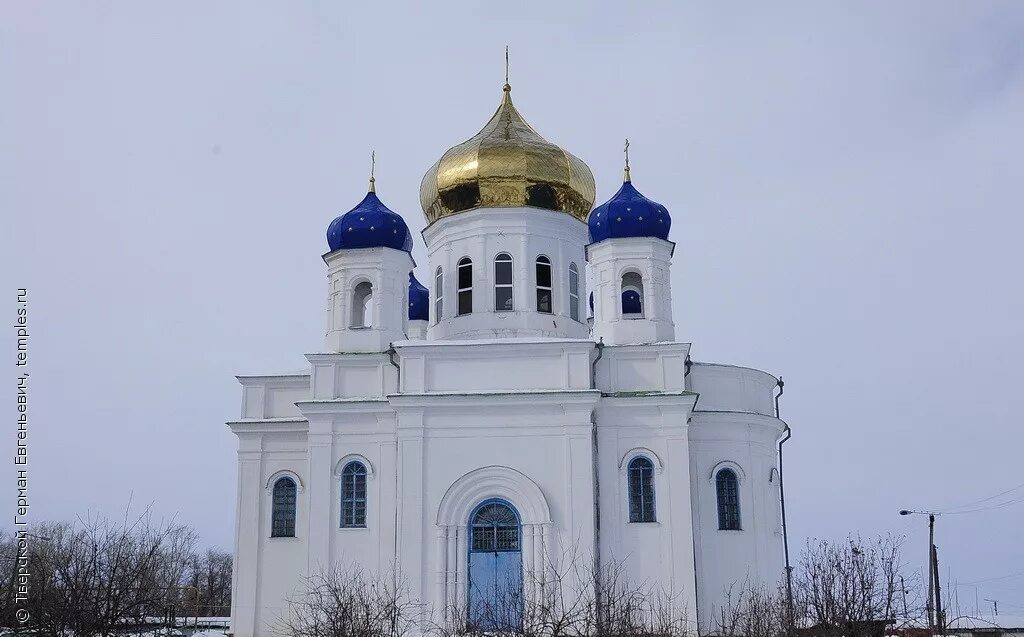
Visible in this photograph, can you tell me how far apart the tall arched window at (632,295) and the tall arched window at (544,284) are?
5.09 ft

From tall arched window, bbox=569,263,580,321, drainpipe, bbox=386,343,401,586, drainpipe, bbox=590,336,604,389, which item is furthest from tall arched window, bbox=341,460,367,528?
tall arched window, bbox=569,263,580,321

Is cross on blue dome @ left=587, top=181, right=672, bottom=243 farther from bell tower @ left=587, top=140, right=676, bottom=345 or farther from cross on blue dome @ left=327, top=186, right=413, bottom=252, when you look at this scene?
cross on blue dome @ left=327, top=186, right=413, bottom=252

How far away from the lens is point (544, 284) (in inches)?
891

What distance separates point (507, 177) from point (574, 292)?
2.78m

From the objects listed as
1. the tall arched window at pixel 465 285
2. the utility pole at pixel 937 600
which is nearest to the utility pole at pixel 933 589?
the utility pole at pixel 937 600

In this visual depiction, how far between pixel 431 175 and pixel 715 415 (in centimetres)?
802

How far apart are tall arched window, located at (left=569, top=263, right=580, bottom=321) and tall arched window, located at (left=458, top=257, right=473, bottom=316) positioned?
2079mm

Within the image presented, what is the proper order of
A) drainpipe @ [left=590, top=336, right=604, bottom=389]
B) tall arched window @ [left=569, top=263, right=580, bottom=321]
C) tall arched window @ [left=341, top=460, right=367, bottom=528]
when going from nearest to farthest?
tall arched window @ [left=341, top=460, right=367, bottom=528] < drainpipe @ [left=590, top=336, right=604, bottom=389] < tall arched window @ [left=569, top=263, right=580, bottom=321]

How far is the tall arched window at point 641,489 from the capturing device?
19297 mm

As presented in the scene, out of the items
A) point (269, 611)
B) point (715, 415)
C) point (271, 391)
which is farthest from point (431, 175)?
point (269, 611)

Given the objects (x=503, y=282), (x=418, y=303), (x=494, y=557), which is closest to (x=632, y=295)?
(x=503, y=282)

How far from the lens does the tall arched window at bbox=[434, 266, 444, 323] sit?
22844mm

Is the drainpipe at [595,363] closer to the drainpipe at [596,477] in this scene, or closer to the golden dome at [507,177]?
the drainpipe at [596,477]

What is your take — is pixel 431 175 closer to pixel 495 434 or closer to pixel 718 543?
pixel 495 434
